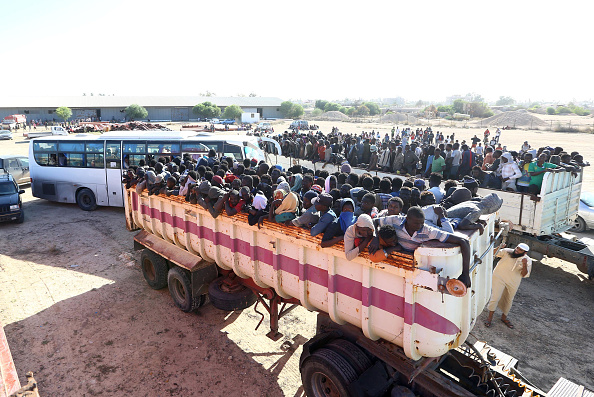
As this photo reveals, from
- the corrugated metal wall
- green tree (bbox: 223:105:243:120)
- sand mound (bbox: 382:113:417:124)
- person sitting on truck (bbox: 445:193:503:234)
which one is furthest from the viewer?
sand mound (bbox: 382:113:417:124)

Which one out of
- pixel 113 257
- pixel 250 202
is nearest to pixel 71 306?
pixel 113 257

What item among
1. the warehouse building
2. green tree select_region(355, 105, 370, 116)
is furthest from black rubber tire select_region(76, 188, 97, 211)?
green tree select_region(355, 105, 370, 116)

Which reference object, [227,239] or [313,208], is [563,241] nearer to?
[313,208]

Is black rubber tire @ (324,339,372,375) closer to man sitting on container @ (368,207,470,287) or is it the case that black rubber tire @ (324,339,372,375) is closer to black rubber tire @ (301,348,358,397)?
black rubber tire @ (301,348,358,397)

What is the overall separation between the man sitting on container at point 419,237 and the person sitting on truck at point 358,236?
0.28 ft

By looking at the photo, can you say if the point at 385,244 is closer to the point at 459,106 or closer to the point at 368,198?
the point at 368,198

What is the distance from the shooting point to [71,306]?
6707mm

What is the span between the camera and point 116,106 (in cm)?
6084

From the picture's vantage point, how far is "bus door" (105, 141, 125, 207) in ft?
40.9

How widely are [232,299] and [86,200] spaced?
984 centimetres

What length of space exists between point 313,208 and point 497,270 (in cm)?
364

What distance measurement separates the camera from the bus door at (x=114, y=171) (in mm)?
12453

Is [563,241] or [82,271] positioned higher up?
[563,241]

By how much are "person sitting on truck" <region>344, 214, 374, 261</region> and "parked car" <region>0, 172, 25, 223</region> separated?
37.1 feet
